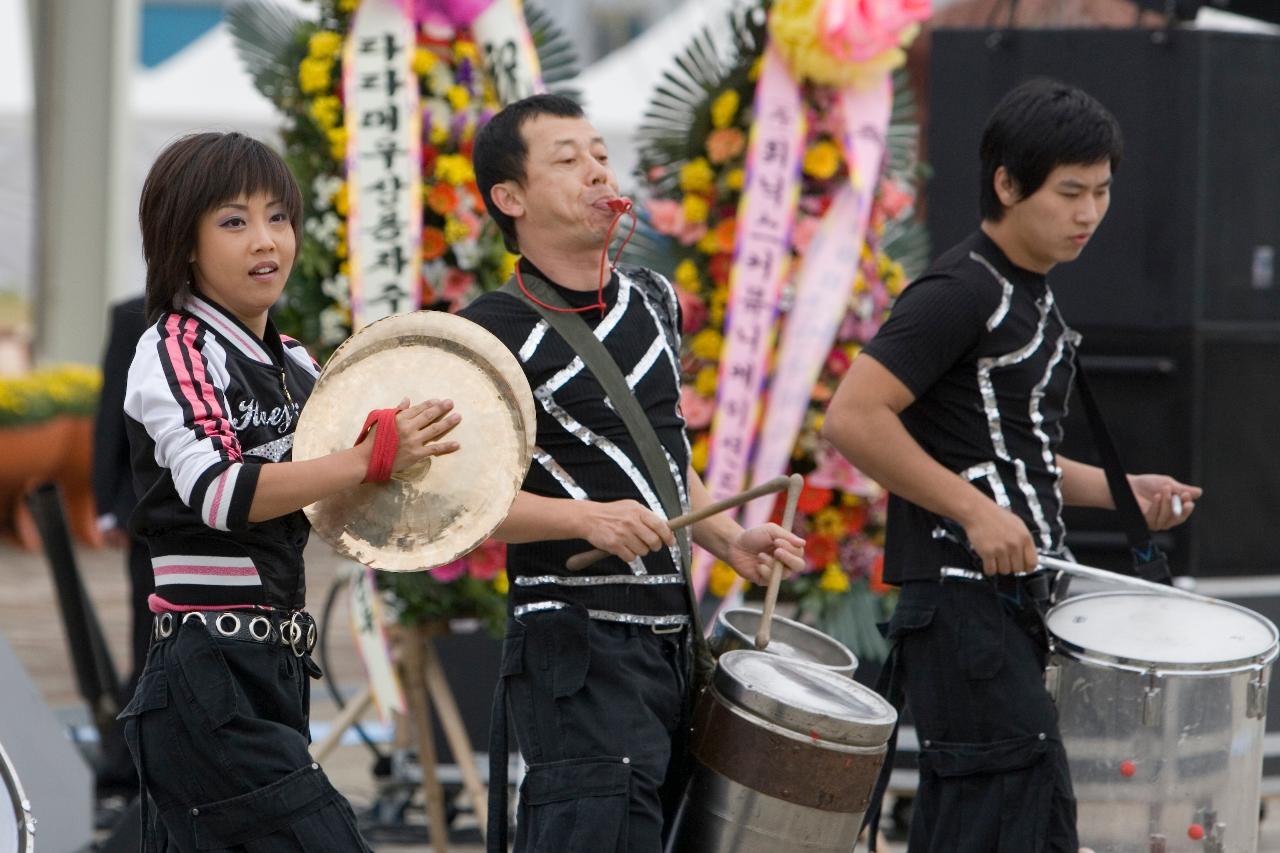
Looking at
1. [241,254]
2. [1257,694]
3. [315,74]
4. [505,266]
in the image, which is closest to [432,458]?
[241,254]

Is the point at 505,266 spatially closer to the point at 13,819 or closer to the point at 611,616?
the point at 611,616

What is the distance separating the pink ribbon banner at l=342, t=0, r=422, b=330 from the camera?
4.82 m

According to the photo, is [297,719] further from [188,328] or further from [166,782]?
[188,328]

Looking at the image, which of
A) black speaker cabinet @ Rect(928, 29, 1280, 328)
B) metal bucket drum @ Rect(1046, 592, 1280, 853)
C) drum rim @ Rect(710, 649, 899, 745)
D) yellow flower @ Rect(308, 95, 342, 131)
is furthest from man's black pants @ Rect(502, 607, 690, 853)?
black speaker cabinet @ Rect(928, 29, 1280, 328)

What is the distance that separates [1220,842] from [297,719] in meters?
1.66

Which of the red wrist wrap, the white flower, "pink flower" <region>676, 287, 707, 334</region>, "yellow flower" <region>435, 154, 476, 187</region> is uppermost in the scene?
"yellow flower" <region>435, 154, 476, 187</region>

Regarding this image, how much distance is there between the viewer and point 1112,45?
18.7 feet

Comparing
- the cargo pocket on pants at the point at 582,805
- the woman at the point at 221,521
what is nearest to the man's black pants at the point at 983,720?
the cargo pocket on pants at the point at 582,805

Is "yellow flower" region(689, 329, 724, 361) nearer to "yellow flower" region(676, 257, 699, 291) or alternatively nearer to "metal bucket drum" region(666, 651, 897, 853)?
"yellow flower" region(676, 257, 699, 291)

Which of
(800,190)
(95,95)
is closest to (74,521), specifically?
(95,95)

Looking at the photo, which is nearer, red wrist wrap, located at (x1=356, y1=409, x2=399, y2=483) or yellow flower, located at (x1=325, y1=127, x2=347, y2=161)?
red wrist wrap, located at (x1=356, y1=409, x2=399, y2=483)

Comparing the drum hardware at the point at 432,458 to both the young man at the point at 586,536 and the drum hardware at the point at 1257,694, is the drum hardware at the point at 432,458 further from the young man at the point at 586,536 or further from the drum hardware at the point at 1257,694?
the drum hardware at the point at 1257,694

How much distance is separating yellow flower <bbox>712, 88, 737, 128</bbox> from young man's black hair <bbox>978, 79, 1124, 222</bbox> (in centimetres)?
172

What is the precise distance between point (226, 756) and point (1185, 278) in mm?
3788
